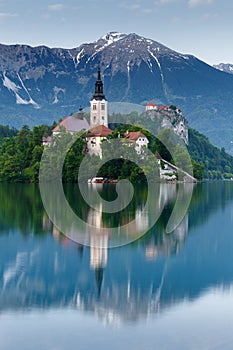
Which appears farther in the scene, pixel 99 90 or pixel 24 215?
pixel 99 90

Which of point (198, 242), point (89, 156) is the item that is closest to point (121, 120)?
point (89, 156)

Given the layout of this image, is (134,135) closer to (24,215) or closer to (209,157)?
(24,215)

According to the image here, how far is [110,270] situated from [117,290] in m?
2.64

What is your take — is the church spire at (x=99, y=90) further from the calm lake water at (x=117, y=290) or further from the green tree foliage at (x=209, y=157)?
the calm lake water at (x=117, y=290)

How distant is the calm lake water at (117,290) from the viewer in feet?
50.2

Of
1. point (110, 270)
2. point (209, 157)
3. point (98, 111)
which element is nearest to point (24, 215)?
point (110, 270)

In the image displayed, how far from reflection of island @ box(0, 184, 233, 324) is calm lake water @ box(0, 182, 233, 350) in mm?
29

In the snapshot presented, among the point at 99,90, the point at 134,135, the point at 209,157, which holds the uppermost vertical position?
the point at 99,90

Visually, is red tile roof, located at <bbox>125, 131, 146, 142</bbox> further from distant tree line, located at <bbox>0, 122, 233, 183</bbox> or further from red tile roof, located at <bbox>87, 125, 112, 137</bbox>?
red tile roof, located at <bbox>87, 125, 112, 137</bbox>


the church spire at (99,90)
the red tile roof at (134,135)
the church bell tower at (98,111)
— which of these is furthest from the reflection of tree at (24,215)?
the church spire at (99,90)

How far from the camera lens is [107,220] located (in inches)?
1356

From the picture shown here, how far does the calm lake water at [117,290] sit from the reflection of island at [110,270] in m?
0.03

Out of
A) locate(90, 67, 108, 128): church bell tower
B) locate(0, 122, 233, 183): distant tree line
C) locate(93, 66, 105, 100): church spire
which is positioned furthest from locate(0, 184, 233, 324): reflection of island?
locate(93, 66, 105, 100): church spire

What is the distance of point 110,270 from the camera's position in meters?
22.0
